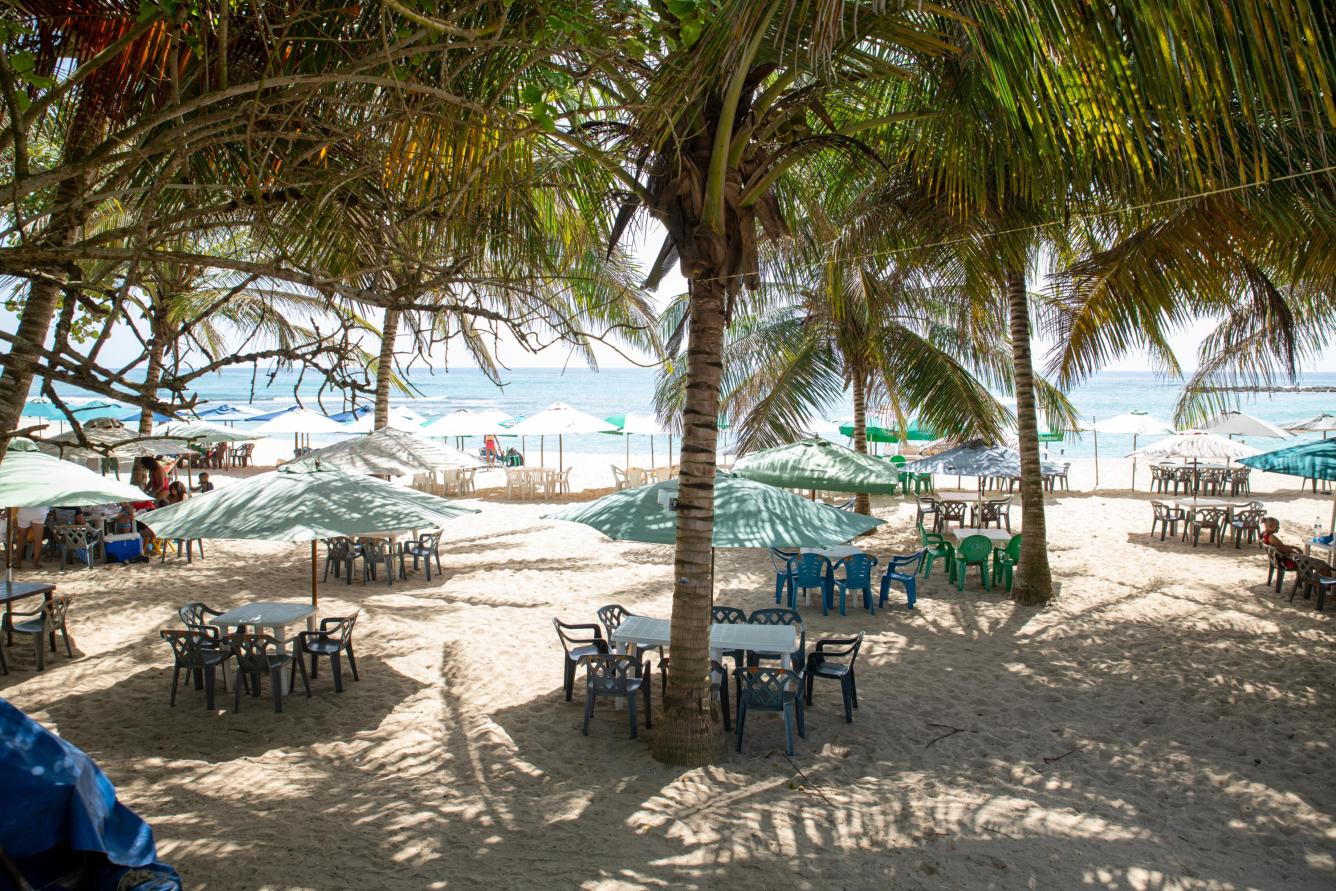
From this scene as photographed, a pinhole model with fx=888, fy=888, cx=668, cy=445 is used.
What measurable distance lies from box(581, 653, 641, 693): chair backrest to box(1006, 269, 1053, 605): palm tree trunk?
234 inches

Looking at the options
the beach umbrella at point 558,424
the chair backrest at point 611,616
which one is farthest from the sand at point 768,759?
the beach umbrella at point 558,424

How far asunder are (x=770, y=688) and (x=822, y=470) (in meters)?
4.88

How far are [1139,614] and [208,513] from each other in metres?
10.2

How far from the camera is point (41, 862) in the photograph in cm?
356

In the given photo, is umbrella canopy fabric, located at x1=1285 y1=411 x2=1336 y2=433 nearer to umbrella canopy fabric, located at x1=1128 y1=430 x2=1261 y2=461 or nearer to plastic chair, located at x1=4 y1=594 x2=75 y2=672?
umbrella canopy fabric, located at x1=1128 y1=430 x2=1261 y2=461

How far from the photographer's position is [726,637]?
746 cm

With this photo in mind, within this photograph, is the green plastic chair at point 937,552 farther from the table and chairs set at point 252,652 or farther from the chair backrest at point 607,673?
the table and chairs set at point 252,652

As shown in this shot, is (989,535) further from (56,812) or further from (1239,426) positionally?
(56,812)

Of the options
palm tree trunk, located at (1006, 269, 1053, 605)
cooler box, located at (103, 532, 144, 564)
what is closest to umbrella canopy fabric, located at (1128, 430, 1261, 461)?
palm tree trunk, located at (1006, 269, 1053, 605)

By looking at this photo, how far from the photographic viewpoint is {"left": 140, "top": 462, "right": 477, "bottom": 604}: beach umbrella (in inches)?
289

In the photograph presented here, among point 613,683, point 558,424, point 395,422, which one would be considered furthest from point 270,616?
point 395,422

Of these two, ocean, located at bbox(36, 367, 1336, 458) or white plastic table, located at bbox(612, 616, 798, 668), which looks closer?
white plastic table, located at bbox(612, 616, 798, 668)

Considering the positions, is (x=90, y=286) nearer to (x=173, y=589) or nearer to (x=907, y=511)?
(x=173, y=589)

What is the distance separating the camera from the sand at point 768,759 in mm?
4961
